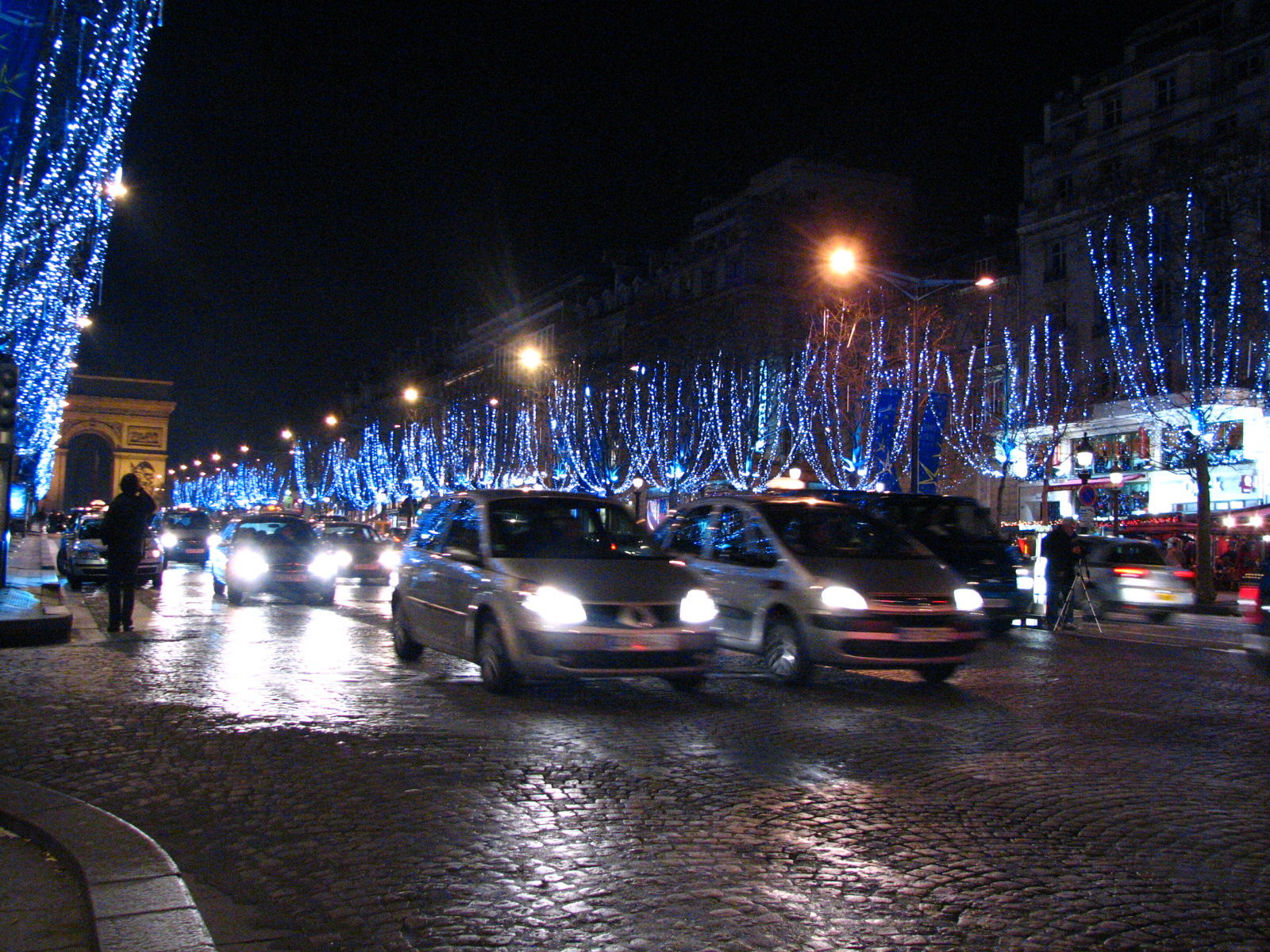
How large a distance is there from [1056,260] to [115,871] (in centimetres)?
4384

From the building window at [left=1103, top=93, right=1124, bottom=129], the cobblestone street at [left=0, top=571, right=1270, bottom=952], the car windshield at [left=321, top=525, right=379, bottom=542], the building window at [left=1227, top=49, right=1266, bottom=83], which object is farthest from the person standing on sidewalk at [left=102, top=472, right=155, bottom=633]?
the building window at [left=1103, top=93, right=1124, bottom=129]

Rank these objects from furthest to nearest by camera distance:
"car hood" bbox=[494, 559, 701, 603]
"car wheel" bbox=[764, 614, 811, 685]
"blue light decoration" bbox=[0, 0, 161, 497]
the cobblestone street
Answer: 1. "blue light decoration" bbox=[0, 0, 161, 497]
2. "car wheel" bbox=[764, 614, 811, 685]
3. "car hood" bbox=[494, 559, 701, 603]
4. the cobblestone street

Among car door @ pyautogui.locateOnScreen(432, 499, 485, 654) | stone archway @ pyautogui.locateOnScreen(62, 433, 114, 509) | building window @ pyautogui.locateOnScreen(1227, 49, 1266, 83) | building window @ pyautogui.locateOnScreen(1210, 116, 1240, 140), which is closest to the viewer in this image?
car door @ pyautogui.locateOnScreen(432, 499, 485, 654)

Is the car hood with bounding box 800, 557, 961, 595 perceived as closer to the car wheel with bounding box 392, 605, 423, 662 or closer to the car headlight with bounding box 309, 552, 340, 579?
the car wheel with bounding box 392, 605, 423, 662

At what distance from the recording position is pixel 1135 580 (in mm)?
22484

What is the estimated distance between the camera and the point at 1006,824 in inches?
236

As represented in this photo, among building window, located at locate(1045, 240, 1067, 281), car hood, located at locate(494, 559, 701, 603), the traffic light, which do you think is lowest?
car hood, located at locate(494, 559, 701, 603)

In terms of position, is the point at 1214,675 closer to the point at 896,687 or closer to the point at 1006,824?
the point at 896,687

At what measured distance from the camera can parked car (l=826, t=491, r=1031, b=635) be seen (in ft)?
53.4

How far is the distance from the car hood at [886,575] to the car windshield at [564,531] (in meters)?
1.48

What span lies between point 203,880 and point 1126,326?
3594cm

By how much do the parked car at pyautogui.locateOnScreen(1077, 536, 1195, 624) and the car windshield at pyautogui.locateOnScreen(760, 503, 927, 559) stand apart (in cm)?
1118

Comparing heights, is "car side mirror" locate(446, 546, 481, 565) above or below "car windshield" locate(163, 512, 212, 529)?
below

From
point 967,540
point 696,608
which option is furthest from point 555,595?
point 967,540
